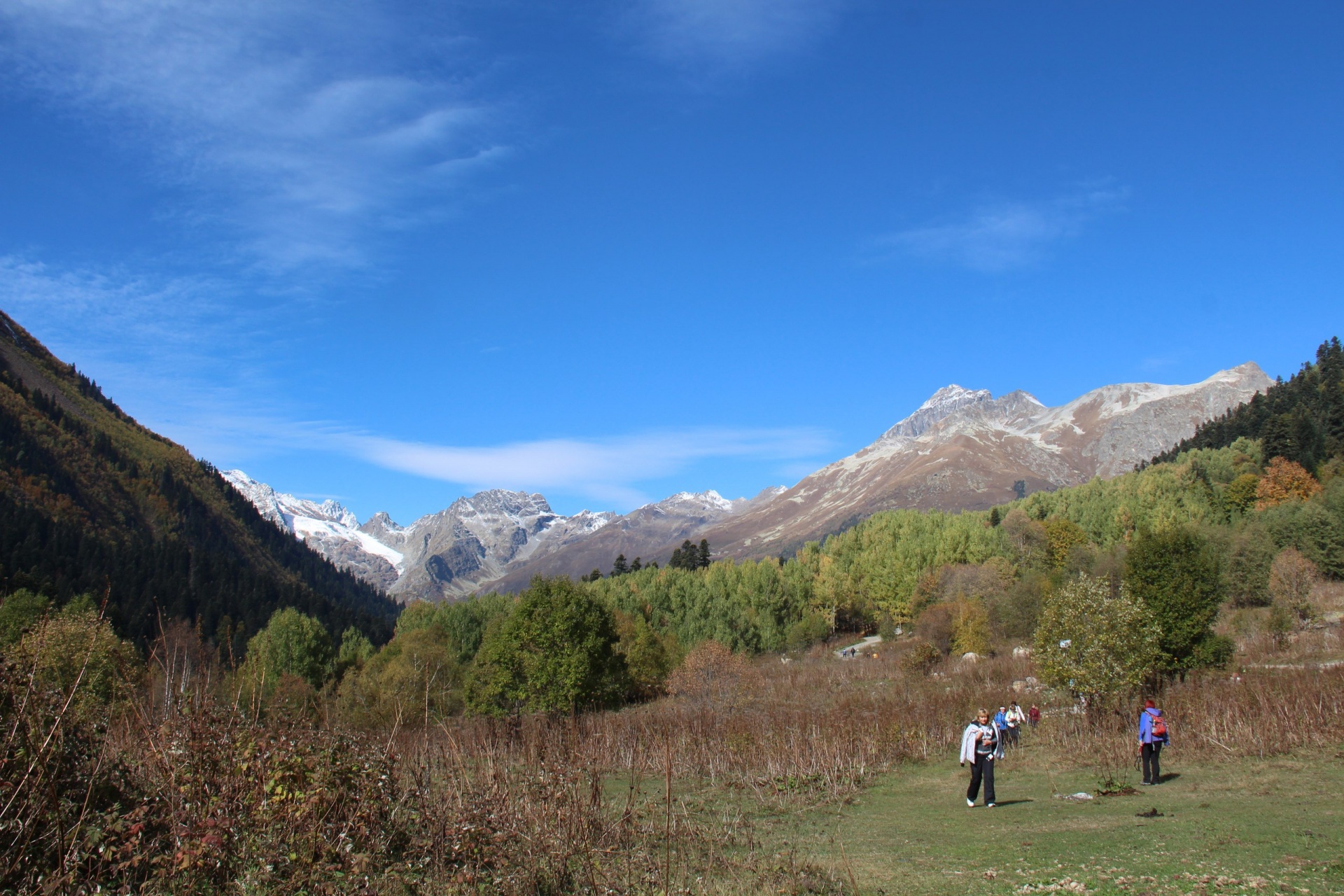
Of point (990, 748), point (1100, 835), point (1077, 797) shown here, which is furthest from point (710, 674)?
point (1100, 835)

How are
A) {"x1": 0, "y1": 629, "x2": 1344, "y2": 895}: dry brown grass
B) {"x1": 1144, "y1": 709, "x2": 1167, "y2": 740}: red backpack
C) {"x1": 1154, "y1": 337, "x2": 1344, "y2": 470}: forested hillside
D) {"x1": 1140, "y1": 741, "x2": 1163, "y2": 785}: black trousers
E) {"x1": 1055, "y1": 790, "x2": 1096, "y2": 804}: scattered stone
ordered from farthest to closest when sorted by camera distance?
{"x1": 1154, "y1": 337, "x2": 1344, "y2": 470}: forested hillside
{"x1": 1140, "y1": 741, "x2": 1163, "y2": 785}: black trousers
{"x1": 1144, "y1": 709, "x2": 1167, "y2": 740}: red backpack
{"x1": 1055, "y1": 790, "x2": 1096, "y2": 804}: scattered stone
{"x1": 0, "y1": 629, "x2": 1344, "y2": 895}: dry brown grass

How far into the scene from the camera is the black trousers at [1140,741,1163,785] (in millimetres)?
18484

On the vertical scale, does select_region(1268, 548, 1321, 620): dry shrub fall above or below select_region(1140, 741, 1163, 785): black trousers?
above

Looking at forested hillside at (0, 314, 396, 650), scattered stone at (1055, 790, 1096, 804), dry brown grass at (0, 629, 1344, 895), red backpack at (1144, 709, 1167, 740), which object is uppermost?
forested hillside at (0, 314, 396, 650)

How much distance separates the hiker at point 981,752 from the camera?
16.5 metres

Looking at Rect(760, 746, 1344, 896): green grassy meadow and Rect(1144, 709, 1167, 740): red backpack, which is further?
Rect(1144, 709, 1167, 740): red backpack

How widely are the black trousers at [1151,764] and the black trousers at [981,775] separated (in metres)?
4.61

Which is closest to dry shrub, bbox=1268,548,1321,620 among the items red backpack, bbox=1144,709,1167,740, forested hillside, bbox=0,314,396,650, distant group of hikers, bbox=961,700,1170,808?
distant group of hikers, bbox=961,700,1170,808

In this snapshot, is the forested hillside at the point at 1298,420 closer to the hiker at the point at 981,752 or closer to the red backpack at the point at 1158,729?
the red backpack at the point at 1158,729

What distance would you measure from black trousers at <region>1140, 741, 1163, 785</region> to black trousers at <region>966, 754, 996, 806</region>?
4605 millimetres

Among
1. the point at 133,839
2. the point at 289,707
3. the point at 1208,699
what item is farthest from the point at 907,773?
the point at 133,839

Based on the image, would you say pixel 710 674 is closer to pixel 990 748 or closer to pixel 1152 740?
pixel 1152 740

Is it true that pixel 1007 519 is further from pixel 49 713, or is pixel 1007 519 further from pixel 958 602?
pixel 49 713

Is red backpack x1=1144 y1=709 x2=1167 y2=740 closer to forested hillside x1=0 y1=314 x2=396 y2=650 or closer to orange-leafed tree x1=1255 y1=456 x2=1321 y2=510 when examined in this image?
orange-leafed tree x1=1255 y1=456 x2=1321 y2=510
